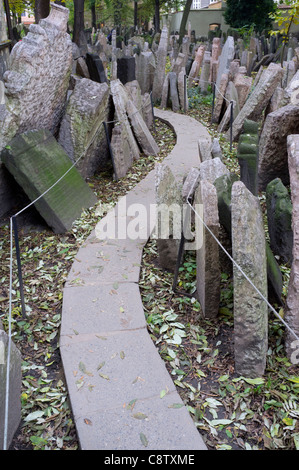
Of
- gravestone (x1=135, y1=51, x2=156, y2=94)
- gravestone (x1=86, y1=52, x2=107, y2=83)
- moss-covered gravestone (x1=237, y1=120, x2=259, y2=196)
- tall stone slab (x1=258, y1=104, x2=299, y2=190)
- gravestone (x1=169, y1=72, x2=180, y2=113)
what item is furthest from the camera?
gravestone (x1=135, y1=51, x2=156, y2=94)

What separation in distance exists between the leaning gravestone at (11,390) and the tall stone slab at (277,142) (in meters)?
4.29

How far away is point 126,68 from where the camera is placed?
7820 millimetres

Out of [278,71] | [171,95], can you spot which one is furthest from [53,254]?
[171,95]

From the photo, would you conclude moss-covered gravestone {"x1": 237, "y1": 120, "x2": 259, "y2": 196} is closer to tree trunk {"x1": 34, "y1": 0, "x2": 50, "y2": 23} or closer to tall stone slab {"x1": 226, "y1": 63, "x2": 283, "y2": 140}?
tall stone slab {"x1": 226, "y1": 63, "x2": 283, "y2": 140}

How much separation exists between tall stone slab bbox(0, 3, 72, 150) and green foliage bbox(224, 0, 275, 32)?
24947mm

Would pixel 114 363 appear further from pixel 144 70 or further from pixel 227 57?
pixel 227 57

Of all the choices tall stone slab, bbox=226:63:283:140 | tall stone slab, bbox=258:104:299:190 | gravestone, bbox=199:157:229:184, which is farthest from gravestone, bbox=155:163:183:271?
tall stone slab, bbox=226:63:283:140

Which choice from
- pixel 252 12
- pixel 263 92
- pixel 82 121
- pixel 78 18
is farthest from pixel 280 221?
pixel 252 12

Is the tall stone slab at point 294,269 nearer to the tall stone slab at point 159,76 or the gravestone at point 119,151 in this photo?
the gravestone at point 119,151

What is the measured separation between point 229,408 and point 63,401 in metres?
1.06

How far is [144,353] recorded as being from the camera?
292cm

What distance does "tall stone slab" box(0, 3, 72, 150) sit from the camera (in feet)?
15.7

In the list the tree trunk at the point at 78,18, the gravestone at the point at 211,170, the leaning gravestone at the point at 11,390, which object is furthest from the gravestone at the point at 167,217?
the tree trunk at the point at 78,18

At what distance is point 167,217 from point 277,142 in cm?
243
